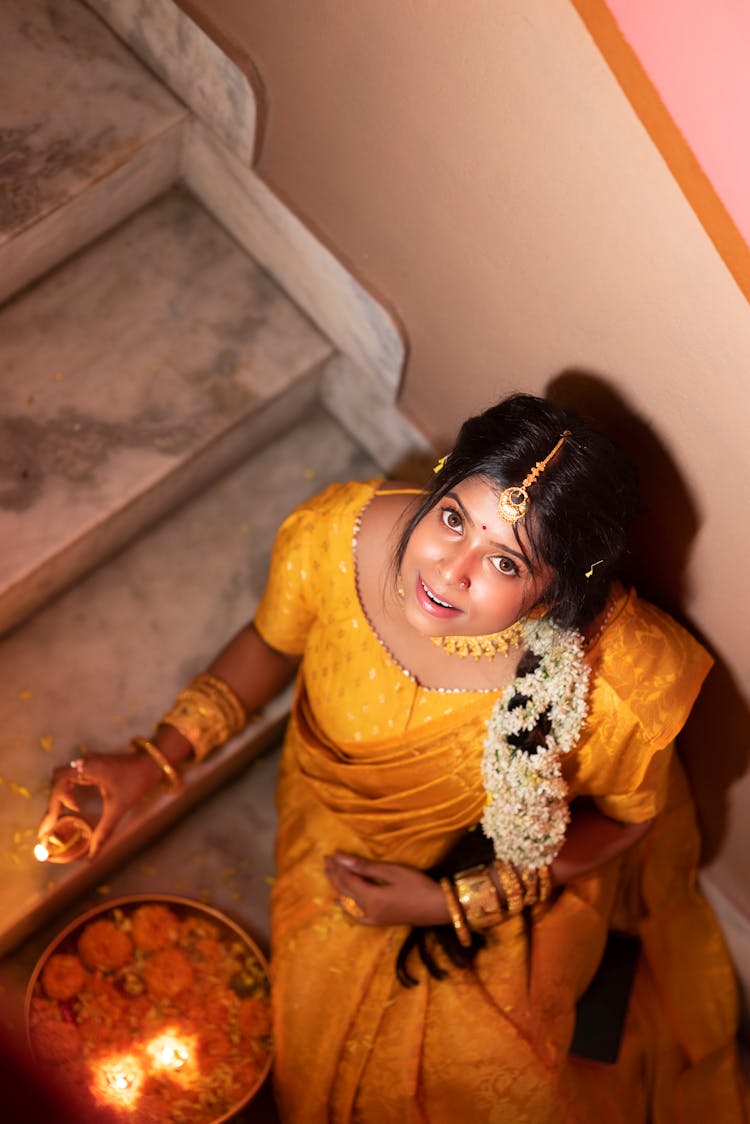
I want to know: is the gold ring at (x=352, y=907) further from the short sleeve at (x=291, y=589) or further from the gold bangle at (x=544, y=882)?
the short sleeve at (x=291, y=589)

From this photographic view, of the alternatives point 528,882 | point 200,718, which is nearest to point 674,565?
point 528,882

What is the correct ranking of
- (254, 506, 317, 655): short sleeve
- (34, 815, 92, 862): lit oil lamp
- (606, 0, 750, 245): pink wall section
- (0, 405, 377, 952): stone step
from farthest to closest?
(0, 405, 377, 952): stone step, (34, 815, 92, 862): lit oil lamp, (254, 506, 317, 655): short sleeve, (606, 0, 750, 245): pink wall section

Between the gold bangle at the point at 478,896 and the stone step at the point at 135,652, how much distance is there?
2.33 ft

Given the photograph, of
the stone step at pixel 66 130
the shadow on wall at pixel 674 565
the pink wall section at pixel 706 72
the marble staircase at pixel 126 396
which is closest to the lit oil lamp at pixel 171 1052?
the marble staircase at pixel 126 396

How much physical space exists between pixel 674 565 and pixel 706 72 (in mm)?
1058

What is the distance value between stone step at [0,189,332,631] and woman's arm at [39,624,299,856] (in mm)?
447

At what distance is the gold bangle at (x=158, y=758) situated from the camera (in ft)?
9.39

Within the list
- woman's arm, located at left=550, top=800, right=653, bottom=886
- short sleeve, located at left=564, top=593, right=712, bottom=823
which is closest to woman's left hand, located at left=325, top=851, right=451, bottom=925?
woman's arm, located at left=550, top=800, right=653, bottom=886

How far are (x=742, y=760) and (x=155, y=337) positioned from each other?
1745mm

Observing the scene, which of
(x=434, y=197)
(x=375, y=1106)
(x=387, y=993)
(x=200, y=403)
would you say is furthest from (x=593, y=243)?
(x=375, y=1106)

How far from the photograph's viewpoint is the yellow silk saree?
2.53 meters

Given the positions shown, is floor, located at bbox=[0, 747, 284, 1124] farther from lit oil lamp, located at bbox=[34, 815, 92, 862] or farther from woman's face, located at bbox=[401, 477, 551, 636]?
woman's face, located at bbox=[401, 477, 551, 636]

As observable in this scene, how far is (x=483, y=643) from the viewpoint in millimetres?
2447

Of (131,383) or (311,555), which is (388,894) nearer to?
(311,555)
